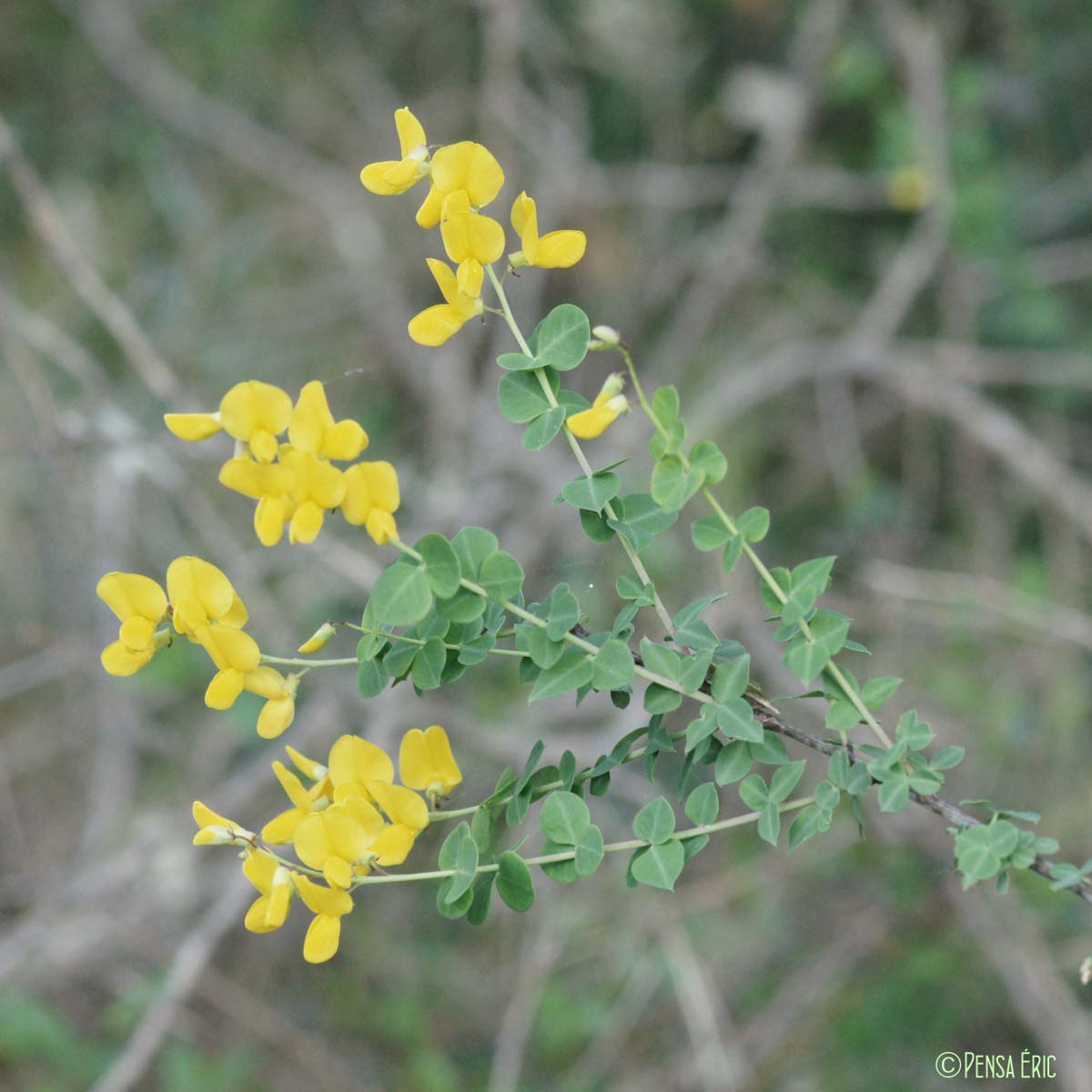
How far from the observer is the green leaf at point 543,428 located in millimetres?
520

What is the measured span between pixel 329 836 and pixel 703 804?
7.0 inches

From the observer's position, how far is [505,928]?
185 centimetres

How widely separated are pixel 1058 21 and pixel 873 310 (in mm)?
665

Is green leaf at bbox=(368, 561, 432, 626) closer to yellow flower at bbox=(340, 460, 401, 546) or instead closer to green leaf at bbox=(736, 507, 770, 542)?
yellow flower at bbox=(340, 460, 401, 546)

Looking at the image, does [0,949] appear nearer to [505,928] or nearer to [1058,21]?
[505,928]

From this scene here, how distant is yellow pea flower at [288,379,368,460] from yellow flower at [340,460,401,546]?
0.03 feet

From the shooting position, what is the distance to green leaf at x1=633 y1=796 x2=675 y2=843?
0.54 metres

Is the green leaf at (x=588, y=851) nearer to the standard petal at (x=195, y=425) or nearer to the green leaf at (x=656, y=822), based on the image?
the green leaf at (x=656, y=822)

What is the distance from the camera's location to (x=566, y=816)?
0.52 metres

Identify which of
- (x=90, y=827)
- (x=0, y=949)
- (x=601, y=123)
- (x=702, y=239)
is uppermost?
(x=601, y=123)

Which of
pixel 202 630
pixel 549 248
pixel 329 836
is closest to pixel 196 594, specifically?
pixel 202 630

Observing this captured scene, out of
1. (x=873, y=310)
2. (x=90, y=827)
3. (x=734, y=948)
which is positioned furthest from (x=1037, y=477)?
(x=90, y=827)

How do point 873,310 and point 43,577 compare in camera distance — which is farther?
point 43,577

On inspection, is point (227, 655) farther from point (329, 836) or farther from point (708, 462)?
point (708, 462)
